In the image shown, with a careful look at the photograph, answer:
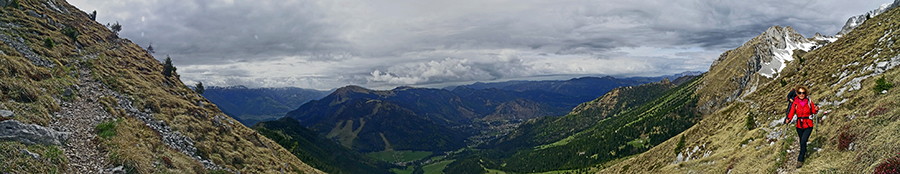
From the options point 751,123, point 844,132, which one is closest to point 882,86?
point 844,132

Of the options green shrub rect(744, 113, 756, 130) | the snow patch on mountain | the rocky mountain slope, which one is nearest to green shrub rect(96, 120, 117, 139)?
the rocky mountain slope

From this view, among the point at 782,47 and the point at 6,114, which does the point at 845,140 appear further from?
the point at 782,47

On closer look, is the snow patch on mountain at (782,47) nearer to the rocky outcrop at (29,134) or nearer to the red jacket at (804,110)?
the red jacket at (804,110)

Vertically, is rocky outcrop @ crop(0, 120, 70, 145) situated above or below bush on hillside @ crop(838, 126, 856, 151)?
above

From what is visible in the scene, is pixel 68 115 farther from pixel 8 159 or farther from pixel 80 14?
pixel 80 14

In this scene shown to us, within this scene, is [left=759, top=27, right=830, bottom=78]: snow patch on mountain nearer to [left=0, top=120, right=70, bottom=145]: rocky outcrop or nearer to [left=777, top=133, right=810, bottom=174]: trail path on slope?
[left=777, top=133, right=810, bottom=174]: trail path on slope

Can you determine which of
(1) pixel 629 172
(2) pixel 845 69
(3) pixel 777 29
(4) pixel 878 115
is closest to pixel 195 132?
(4) pixel 878 115
